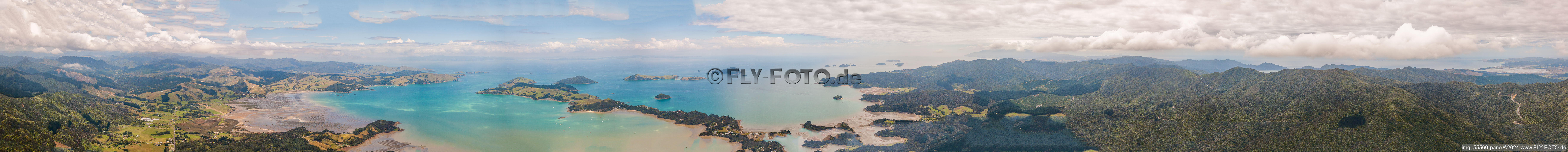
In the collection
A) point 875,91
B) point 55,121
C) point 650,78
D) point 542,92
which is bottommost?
point 875,91

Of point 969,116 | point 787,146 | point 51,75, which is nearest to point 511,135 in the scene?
point 787,146

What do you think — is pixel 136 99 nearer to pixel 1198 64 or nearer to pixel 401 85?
pixel 401 85

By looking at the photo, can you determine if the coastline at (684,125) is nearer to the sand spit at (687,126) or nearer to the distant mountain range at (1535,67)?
the sand spit at (687,126)

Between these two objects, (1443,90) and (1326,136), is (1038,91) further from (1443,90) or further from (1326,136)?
(1326,136)

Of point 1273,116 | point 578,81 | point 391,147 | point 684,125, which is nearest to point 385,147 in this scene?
point 391,147

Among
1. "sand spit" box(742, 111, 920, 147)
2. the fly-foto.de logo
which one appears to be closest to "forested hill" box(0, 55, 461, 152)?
"sand spit" box(742, 111, 920, 147)

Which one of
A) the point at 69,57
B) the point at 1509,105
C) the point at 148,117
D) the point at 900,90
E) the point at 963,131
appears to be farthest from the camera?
the point at 69,57

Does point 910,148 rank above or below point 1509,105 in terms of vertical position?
below

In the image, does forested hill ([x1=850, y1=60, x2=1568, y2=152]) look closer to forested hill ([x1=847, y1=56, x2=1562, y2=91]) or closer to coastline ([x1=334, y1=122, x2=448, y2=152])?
forested hill ([x1=847, y1=56, x2=1562, y2=91])
